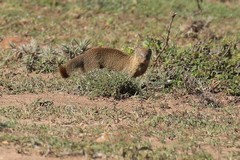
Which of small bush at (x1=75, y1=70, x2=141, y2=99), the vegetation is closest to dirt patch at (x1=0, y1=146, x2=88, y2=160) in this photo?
the vegetation

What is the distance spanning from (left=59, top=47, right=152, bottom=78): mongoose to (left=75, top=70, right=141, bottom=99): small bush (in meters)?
0.48

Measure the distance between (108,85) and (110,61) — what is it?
90 cm

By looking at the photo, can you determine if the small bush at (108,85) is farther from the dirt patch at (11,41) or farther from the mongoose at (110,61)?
the dirt patch at (11,41)

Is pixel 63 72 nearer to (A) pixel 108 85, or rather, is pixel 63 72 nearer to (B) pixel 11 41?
(A) pixel 108 85

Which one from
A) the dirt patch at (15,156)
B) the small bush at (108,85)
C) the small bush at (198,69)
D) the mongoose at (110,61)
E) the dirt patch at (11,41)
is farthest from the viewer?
the dirt patch at (11,41)

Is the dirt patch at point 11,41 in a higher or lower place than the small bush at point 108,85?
lower

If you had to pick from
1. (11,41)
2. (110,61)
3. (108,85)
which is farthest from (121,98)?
(11,41)

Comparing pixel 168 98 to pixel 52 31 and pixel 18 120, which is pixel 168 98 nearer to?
pixel 18 120

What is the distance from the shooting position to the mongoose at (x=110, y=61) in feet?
24.9

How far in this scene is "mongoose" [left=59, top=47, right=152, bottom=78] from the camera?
24.9 ft

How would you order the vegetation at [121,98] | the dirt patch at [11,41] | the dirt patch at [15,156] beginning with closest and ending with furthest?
the dirt patch at [15,156], the vegetation at [121,98], the dirt patch at [11,41]

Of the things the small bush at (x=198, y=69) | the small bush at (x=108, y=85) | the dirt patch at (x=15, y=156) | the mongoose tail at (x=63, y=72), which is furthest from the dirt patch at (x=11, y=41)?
the dirt patch at (x=15, y=156)

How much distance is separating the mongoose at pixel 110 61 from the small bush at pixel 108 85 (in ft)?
1.57

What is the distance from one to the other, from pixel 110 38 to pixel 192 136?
16.4 ft
